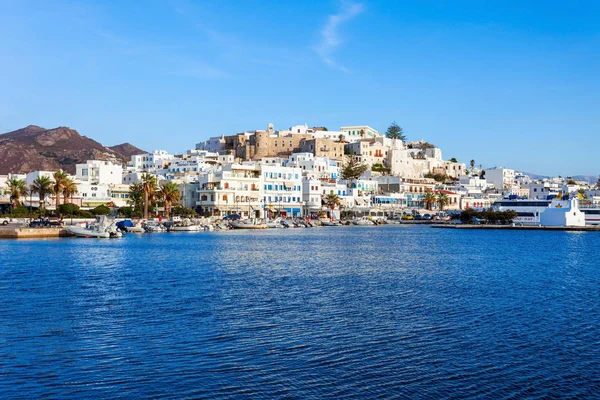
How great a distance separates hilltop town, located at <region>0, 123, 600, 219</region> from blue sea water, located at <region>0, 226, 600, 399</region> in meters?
54.9

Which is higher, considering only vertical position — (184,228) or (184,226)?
(184,226)

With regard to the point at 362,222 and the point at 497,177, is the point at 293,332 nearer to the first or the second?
the point at 362,222

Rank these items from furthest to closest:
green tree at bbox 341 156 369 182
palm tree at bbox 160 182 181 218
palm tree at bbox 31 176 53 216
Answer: green tree at bbox 341 156 369 182, palm tree at bbox 160 182 181 218, palm tree at bbox 31 176 53 216

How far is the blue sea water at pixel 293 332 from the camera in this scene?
14.0 meters

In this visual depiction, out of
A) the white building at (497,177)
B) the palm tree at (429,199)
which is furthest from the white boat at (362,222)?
the white building at (497,177)

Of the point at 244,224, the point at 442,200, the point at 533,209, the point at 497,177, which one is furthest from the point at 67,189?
the point at 497,177

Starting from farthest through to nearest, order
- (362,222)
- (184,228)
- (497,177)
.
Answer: (497,177) → (362,222) → (184,228)

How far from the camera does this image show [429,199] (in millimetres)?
125938

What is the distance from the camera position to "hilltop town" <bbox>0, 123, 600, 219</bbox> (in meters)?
93.4

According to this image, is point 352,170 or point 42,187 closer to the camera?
point 42,187

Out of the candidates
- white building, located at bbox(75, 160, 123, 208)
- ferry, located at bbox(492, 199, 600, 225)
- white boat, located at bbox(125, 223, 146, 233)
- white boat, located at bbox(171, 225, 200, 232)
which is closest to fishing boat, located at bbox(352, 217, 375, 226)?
ferry, located at bbox(492, 199, 600, 225)

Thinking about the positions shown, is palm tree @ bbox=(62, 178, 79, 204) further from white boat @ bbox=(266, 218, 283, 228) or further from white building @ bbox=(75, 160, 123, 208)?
white boat @ bbox=(266, 218, 283, 228)

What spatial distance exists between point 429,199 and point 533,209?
25.8 metres

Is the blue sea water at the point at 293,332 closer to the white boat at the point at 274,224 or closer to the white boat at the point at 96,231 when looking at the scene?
the white boat at the point at 96,231
